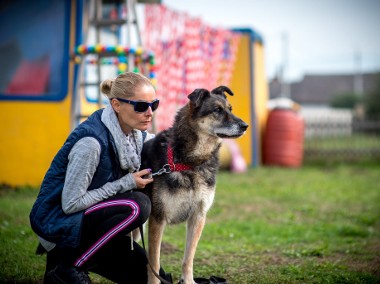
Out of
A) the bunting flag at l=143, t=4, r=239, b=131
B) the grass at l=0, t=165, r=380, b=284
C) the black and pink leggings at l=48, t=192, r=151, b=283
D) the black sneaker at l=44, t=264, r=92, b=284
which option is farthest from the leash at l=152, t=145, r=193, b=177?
the bunting flag at l=143, t=4, r=239, b=131

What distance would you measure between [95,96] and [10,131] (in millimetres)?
1589

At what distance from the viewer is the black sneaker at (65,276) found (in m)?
3.21

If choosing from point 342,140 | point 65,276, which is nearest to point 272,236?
point 65,276

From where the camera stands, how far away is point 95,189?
325 centimetres

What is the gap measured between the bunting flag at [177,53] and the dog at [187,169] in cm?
477

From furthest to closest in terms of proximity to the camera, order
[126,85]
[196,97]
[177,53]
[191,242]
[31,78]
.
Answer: [177,53] < [31,78] < [196,97] < [191,242] < [126,85]

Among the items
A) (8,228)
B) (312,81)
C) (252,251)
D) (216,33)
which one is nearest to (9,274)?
(8,228)

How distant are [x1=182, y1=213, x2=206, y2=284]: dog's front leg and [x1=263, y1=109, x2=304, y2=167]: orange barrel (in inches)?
403

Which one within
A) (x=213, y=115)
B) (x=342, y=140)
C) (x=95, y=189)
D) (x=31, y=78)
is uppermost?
(x=31, y=78)

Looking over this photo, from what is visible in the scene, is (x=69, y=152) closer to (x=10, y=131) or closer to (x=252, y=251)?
(x=252, y=251)

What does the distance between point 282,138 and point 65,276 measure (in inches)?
442

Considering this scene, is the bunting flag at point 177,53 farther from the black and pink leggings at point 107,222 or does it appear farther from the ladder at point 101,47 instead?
the black and pink leggings at point 107,222

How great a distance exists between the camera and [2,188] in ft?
25.9

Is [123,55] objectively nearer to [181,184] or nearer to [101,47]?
[101,47]
